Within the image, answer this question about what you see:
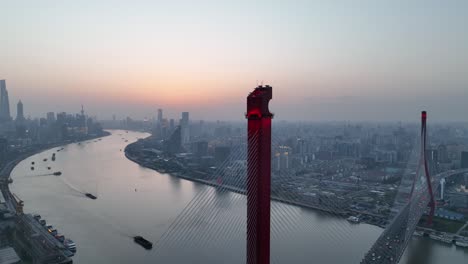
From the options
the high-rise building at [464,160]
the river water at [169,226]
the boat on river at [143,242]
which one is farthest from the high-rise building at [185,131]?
the boat on river at [143,242]

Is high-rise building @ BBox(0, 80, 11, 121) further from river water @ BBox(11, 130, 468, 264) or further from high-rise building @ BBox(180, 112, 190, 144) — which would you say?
river water @ BBox(11, 130, 468, 264)

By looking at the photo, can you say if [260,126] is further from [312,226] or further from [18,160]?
[18,160]

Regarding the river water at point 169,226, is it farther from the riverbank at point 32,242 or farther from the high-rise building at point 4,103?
the high-rise building at point 4,103

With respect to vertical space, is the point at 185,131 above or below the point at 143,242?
above

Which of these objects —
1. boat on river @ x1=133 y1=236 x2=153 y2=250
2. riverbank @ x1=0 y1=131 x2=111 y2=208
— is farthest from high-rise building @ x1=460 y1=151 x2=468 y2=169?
riverbank @ x1=0 y1=131 x2=111 y2=208

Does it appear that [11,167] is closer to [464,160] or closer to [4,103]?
[464,160]

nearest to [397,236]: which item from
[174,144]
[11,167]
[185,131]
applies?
[174,144]
